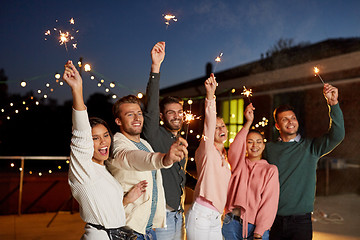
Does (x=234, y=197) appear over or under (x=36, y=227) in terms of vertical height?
over

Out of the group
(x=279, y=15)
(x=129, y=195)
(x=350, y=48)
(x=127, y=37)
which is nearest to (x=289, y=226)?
(x=129, y=195)

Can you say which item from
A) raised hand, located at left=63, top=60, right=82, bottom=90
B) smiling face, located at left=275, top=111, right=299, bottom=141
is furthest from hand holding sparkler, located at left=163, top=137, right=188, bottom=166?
smiling face, located at left=275, top=111, right=299, bottom=141

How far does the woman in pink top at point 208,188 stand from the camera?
7.38ft

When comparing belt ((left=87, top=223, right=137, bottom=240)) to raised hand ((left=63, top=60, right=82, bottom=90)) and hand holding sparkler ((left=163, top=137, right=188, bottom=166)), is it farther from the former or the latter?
raised hand ((left=63, top=60, right=82, bottom=90))

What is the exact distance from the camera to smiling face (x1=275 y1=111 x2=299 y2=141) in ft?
9.26

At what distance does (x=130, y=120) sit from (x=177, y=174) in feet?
1.85

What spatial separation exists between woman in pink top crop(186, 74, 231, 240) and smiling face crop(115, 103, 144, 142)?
45 cm

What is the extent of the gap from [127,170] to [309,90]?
7621mm

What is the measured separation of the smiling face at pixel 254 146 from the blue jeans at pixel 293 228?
0.48m

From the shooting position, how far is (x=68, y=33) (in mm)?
2441

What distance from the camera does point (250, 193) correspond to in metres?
2.56

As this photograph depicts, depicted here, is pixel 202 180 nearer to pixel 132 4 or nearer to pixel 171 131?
pixel 171 131

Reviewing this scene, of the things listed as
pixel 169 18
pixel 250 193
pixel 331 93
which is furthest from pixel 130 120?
pixel 331 93

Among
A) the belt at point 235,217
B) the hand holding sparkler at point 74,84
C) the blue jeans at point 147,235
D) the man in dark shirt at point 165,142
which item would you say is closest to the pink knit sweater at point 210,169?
the man in dark shirt at point 165,142
